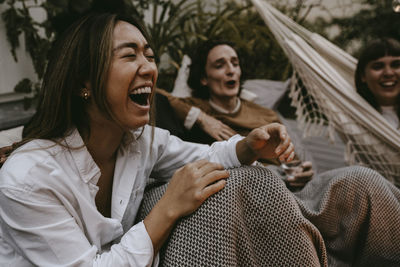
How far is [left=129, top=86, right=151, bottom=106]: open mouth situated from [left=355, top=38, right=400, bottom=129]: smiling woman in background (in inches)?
55.1

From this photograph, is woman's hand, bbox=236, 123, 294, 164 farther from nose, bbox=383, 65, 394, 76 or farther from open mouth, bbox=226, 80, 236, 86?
nose, bbox=383, 65, 394, 76

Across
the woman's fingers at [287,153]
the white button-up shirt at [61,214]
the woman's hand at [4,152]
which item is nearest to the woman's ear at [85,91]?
the white button-up shirt at [61,214]

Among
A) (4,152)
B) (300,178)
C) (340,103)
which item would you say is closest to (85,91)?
(4,152)

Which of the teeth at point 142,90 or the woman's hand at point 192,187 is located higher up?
the teeth at point 142,90

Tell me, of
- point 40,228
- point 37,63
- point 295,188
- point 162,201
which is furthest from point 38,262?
point 37,63

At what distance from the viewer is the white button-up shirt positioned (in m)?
0.67

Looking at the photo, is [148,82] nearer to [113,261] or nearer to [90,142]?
[90,142]

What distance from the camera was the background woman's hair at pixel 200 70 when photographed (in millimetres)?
2053

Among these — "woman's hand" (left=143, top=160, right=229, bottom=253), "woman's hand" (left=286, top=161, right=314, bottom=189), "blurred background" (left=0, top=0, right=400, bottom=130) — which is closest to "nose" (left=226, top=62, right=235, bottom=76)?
"blurred background" (left=0, top=0, right=400, bottom=130)

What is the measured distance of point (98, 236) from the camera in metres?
0.81

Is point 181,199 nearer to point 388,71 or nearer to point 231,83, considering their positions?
point 231,83

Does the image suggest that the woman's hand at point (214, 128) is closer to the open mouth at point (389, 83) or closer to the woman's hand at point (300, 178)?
the woman's hand at point (300, 178)

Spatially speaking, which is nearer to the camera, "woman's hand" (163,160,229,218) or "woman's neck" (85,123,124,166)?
"woman's hand" (163,160,229,218)

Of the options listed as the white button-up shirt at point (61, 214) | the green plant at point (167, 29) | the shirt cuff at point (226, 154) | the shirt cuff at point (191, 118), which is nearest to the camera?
the white button-up shirt at point (61, 214)
